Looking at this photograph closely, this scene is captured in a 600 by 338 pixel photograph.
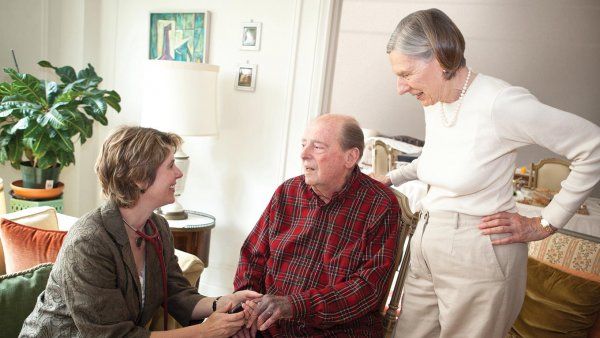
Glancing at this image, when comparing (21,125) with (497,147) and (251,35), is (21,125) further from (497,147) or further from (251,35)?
(497,147)

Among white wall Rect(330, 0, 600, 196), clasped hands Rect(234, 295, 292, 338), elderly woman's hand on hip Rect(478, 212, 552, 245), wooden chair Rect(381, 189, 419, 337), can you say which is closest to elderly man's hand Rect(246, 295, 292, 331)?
clasped hands Rect(234, 295, 292, 338)

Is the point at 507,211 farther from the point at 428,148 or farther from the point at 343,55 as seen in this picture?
the point at 343,55

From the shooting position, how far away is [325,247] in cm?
156

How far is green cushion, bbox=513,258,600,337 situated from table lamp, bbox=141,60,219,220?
1.97 m

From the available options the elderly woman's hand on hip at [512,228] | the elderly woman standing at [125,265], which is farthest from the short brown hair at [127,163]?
the elderly woman's hand on hip at [512,228]

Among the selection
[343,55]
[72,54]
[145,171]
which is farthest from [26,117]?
[343,55]

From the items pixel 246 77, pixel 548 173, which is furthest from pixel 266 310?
pixel 548 173

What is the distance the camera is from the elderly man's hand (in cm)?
140

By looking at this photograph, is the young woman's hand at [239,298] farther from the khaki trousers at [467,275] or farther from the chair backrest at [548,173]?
the chair backrest at [548,173]

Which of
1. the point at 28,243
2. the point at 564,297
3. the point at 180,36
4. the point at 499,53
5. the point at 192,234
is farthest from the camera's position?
the point at 499,53

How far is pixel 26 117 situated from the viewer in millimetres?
2752

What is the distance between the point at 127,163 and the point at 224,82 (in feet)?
6.57

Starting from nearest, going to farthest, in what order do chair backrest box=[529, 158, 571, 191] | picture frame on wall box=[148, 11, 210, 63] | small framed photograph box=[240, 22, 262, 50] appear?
small framed photograph box=[240, 22, 262, 50], picture frame on wall box=[148, 11, 210, 63], chair backrest box=[529, 158, 571, 191]

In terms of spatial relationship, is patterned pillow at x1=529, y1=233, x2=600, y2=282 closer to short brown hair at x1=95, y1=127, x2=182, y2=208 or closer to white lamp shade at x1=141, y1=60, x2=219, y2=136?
short brown hair at x1=95, y1=127, x2=182, y2=208
